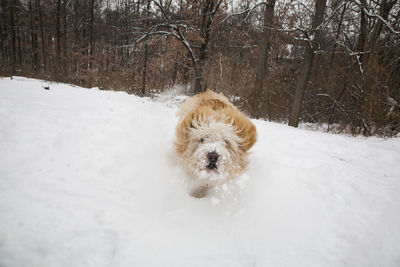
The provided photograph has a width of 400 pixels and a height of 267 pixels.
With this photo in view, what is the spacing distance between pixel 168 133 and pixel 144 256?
298 cm

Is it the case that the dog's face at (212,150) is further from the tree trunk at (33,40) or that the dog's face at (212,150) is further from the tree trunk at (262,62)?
the tree trunk at (33,40)

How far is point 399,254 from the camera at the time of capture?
5.16 ft

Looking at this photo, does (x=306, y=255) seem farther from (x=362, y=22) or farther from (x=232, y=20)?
(x=232, y=20)

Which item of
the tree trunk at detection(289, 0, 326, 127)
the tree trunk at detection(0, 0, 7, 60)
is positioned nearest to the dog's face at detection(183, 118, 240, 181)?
the tree trunk at detection(289, 0, 326, 127)

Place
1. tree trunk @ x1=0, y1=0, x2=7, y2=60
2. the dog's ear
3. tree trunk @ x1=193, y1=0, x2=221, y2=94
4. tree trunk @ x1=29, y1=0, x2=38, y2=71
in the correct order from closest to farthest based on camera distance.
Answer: the dog's ear, tree trunk @ x1=193, y1=0, x2=221, y2=94, tree trunk @ x1=29, y1=0, x2=38, y2=71, tree trunk @ x1=0, y1=0, x2=7, y2=60

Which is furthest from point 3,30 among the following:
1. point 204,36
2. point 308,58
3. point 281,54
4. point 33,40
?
point 308,58

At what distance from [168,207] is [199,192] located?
0.46 metres

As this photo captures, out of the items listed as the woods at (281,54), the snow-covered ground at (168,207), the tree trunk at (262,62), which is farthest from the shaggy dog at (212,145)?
the tree trunk at (262,62)

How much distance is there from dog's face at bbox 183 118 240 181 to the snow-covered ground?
0.36 m

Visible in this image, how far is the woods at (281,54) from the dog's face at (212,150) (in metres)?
5.28

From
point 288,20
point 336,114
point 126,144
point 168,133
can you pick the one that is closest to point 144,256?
point 126,144

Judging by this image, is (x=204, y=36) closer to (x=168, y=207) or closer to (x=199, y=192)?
(x=199, y=192)

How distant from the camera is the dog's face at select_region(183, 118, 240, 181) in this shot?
7.30 ft

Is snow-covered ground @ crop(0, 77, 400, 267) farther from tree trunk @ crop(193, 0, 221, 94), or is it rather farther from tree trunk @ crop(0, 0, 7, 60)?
tree trunk @ crop(0, 0, 7, 60)
